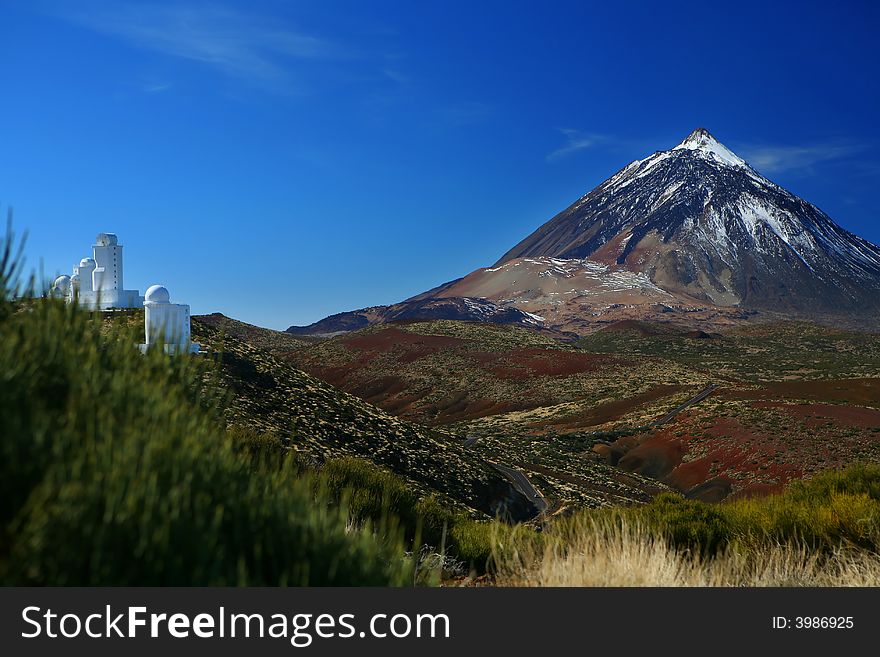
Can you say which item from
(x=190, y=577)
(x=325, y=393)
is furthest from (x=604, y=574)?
(x=325, y=393)

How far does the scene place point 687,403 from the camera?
190 ft

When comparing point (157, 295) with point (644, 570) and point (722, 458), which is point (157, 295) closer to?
point (644, 570)

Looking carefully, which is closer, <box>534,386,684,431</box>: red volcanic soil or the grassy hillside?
the grassy hillside

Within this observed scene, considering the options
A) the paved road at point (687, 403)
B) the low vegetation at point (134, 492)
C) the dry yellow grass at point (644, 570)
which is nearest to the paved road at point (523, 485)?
the dry yellow grass at point (644, 570)

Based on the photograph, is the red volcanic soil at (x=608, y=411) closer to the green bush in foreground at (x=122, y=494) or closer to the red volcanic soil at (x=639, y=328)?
the green bush in foreground at (x=122, y=494)

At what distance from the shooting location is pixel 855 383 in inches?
2499

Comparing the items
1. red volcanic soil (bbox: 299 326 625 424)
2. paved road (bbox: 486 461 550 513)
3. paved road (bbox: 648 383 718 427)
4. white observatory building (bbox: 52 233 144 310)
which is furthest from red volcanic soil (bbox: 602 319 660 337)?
white observatory building (bbox: 52 233 144 310)

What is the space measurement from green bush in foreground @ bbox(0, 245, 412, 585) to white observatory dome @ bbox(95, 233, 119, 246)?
20156 millimetres

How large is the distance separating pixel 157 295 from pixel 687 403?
45955 millimetres

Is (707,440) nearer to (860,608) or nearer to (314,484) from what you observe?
(314,484)

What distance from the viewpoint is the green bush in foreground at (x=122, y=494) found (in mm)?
3404

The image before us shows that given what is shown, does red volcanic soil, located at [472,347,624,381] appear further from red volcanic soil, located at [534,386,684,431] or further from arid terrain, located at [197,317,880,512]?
red volcanic soil, located at [534,386,684,431]

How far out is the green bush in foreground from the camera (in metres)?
3.40

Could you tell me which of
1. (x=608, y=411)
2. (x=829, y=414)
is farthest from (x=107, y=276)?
(x=608, y=411)
